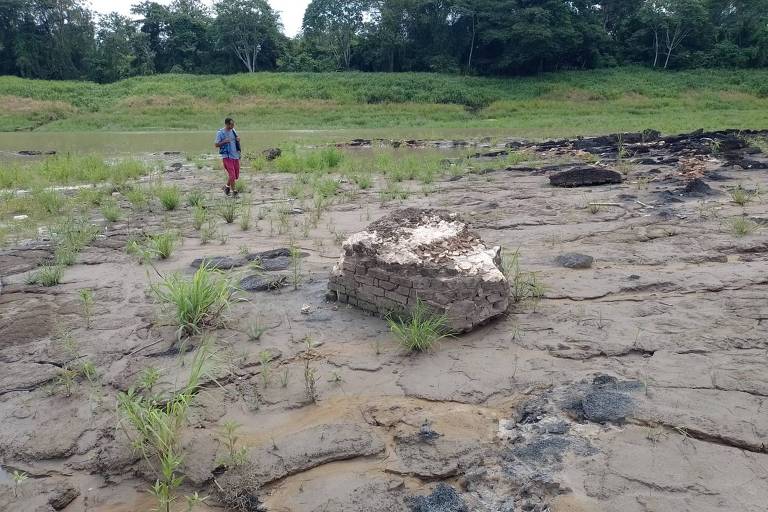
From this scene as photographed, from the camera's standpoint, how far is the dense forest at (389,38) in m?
43.3

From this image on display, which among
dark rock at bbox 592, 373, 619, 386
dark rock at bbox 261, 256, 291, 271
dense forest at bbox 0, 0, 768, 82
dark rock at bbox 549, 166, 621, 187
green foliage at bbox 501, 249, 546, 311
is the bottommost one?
dark rock at bbox 261, 256, 291, 271

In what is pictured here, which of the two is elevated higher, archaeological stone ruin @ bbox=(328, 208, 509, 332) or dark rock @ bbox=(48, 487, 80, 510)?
archaeological stone ruin @ bbox=(328, 208, 509, 332)

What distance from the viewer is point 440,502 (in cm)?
239

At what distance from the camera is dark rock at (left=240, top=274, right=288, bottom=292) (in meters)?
4.82

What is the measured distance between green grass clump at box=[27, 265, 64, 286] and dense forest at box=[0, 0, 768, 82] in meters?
41.0

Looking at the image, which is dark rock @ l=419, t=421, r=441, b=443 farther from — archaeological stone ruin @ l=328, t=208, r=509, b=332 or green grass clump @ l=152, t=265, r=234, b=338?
green grass clump @ l=152, t=265, r=234, b=338

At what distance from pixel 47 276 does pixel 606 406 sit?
4.62 metres

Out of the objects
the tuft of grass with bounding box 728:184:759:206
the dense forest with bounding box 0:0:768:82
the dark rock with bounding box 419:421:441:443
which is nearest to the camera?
the dark rock with bounding box 419:421:441:443

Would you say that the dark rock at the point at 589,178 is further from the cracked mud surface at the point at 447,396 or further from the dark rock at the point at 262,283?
the dark rock at the point at 262,283

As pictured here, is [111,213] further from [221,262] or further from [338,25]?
[338,25]

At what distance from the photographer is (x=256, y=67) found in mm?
50875

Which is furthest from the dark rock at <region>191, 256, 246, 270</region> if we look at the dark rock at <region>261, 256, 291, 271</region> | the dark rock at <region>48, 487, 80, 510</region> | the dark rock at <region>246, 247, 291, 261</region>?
the dark rock at <region>48, 487, 80, 510</region>

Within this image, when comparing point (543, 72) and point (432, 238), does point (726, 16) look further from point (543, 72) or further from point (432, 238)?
point (432, 238)

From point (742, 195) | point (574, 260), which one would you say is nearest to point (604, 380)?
point (574, 260)
